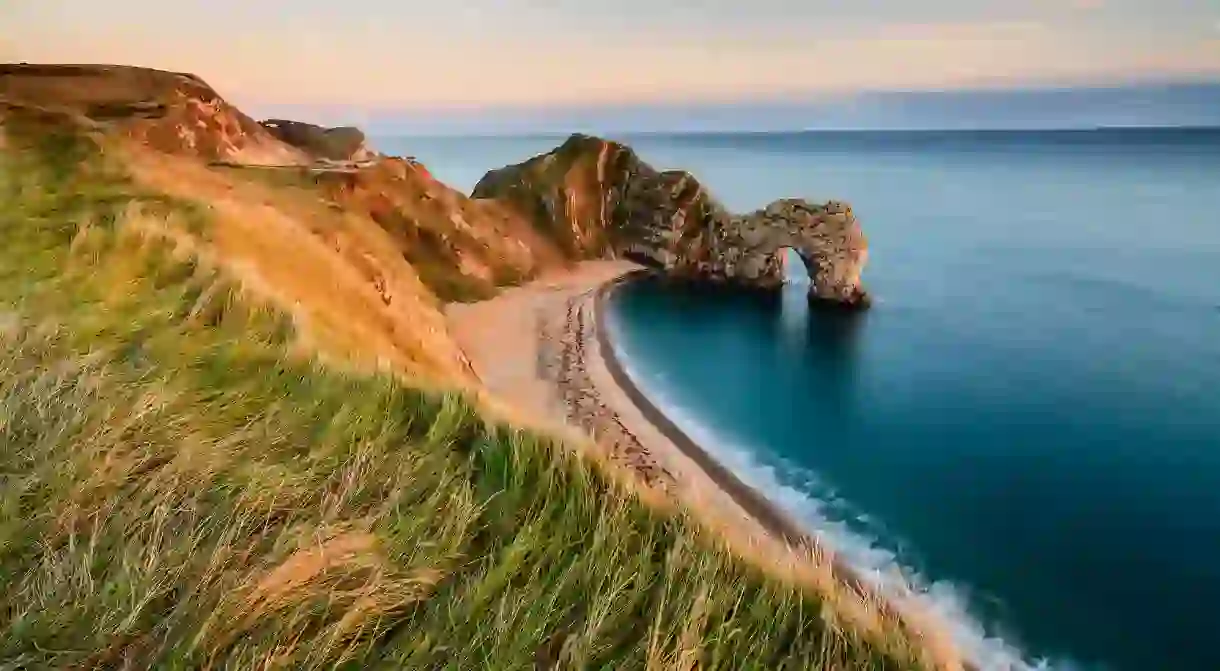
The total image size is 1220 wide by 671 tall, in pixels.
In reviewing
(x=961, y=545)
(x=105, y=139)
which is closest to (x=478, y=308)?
(x=105, y=139)

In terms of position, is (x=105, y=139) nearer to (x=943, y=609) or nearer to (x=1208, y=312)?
(x=943, y=609)

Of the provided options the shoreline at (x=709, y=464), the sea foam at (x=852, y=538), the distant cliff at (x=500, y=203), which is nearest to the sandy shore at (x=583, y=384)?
the shoreline at (x=709, y=464)

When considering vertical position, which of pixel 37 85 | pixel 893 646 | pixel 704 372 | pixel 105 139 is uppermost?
pixel 37 85

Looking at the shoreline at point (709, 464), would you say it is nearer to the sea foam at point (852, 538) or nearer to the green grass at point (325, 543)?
the sea foam at point (852, 538)

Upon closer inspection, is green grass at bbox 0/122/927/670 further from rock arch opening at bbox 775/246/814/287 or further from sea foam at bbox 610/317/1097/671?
rock arch opening at bbox 775/246/814/287

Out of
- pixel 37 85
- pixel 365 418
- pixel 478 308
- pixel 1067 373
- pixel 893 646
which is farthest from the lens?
pixel 478 308

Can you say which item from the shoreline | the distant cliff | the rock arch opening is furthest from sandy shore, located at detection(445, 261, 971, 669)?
the rock arch opening
